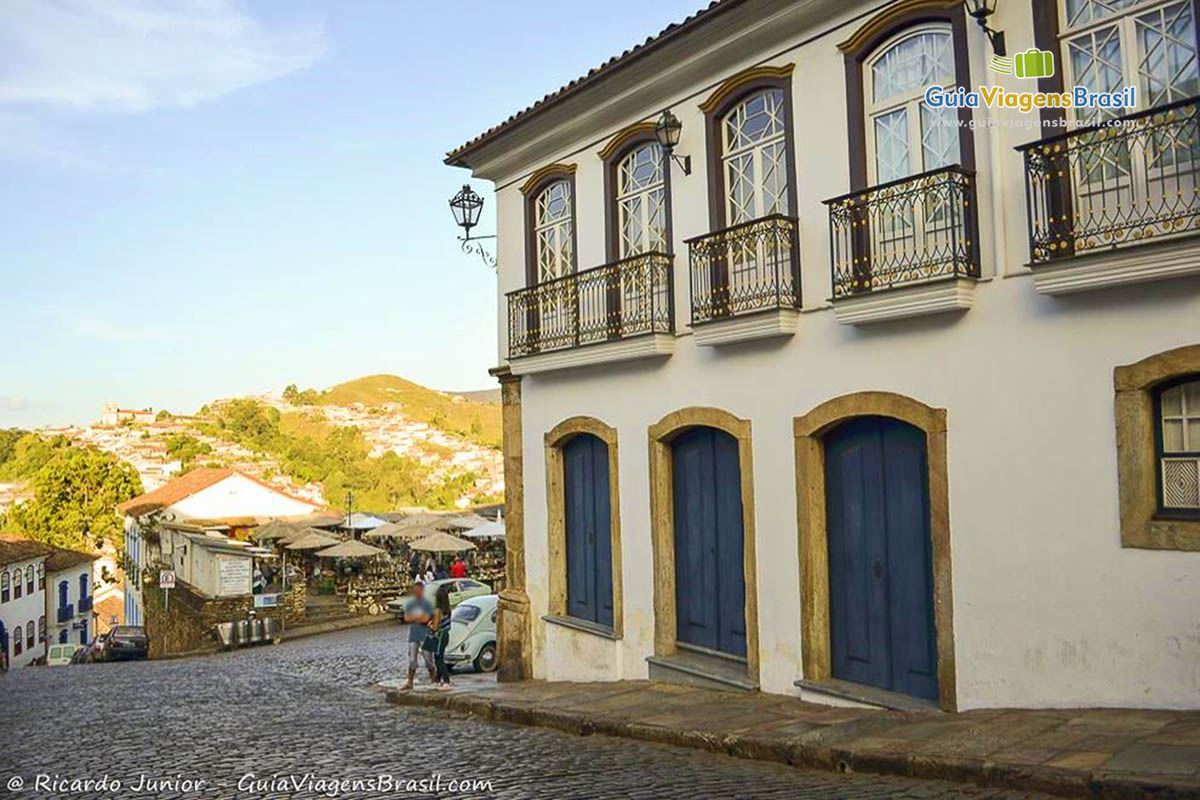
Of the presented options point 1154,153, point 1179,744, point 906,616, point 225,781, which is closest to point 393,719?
point 225,781

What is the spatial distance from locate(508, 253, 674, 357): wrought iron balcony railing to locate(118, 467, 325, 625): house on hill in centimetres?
2234

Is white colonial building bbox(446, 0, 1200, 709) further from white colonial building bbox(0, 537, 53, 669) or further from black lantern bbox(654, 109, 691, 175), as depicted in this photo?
white colonial building bbox(0, 537, 53, 669)

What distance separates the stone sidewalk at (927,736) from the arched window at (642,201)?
15.0 ft

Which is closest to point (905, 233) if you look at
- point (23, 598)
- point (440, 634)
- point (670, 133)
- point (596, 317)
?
point (670, 133)

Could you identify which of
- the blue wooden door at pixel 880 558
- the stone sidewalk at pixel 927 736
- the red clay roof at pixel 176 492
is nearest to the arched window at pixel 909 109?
the blue wooden door at pixel 880 558

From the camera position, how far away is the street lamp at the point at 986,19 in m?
7.84

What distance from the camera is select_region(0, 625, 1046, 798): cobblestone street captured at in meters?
6.92

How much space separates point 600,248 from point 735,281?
252 centimetres

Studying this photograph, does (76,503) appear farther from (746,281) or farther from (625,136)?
(746,281)

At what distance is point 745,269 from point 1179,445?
4084mm

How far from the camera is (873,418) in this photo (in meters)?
9.15

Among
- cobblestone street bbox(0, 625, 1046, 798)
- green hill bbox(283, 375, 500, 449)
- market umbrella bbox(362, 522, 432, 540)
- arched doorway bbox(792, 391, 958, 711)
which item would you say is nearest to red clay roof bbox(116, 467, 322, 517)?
market umbrella bbox(362, 522, 432, 540)

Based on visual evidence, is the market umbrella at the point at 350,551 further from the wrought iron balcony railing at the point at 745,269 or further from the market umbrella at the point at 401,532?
the wrought iron balcony railing at the point at 745,269

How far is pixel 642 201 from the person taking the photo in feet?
38.9
